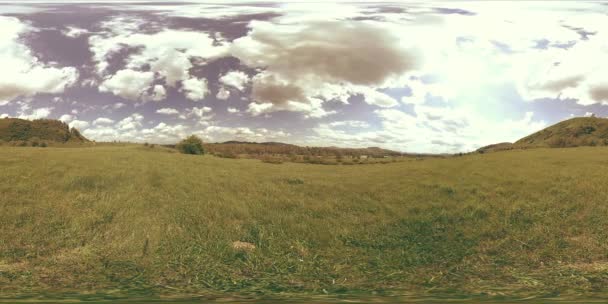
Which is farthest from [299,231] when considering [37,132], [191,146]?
[37,132]

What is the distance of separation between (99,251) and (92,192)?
31.6 feet

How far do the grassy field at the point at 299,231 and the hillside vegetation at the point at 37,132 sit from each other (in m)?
73.5

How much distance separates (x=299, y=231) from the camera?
62.2ft

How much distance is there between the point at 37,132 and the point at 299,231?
100759 millimetres

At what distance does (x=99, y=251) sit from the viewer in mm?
15977

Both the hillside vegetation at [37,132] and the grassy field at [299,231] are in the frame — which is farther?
the hillside vegetation at [37,132]

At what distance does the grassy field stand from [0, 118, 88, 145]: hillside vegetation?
241 feet

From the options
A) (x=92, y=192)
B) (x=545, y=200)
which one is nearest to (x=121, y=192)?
(x=92, y=192)

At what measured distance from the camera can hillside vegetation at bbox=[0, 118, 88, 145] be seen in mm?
Result: 93375

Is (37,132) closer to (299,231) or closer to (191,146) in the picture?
(191,146)

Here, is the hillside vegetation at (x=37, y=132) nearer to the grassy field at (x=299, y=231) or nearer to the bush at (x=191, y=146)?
the bush at (x=191, y=146)

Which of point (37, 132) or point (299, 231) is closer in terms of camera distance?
point (299, 231)

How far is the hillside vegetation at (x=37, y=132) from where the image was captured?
306ft

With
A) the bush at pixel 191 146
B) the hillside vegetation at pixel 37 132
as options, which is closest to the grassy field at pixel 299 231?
the bush at pixel 191 146
